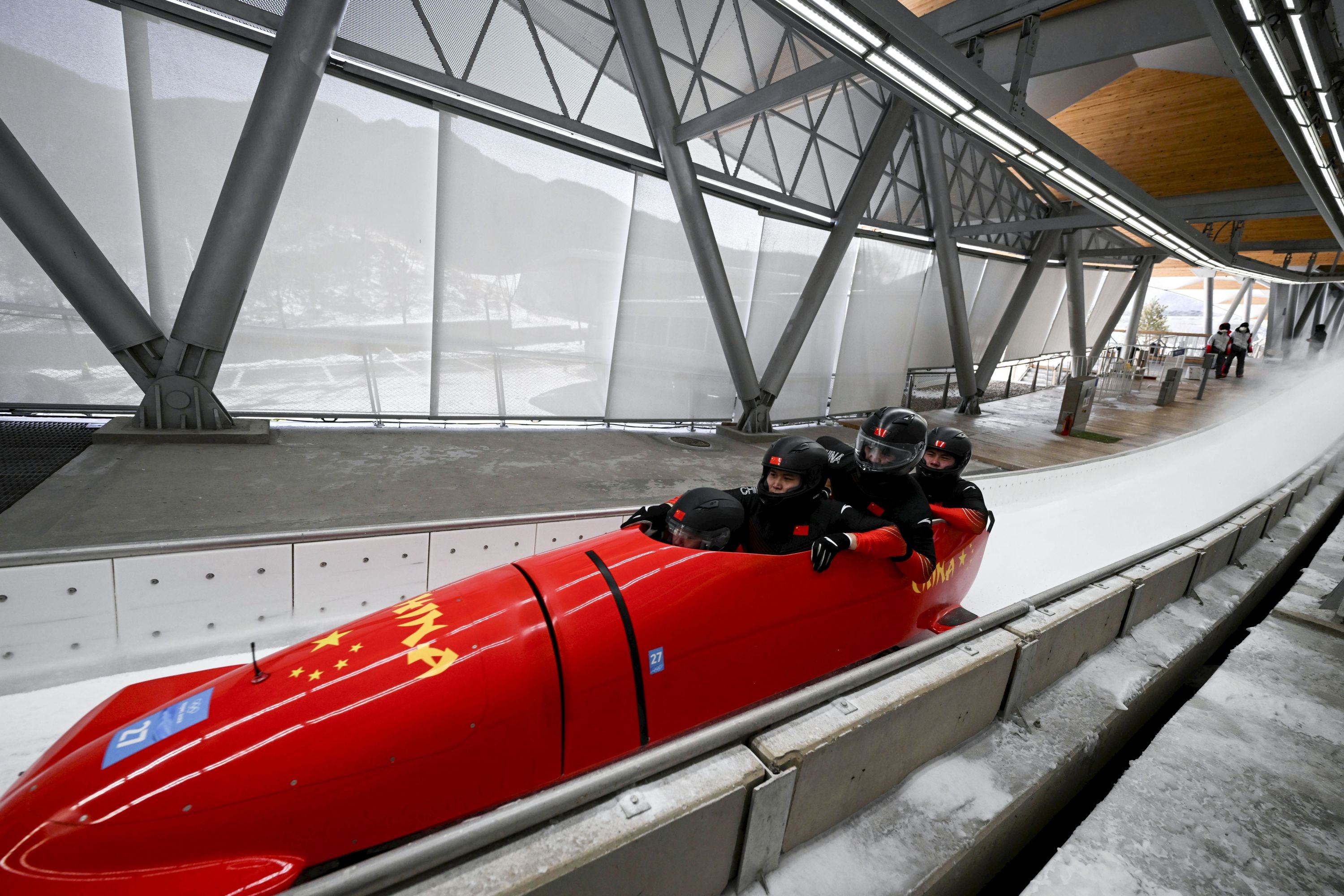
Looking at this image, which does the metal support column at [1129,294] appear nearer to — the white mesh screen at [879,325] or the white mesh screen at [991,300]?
the white mesh screen at [991,300]

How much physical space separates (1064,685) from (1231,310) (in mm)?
35522

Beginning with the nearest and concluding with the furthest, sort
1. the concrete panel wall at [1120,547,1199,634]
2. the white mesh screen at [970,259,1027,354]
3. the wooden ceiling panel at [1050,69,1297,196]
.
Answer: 1. the concrete panel wall at [1120,547,1199,634]
2. the wooden ceiling panel at [1050,69,1297,196]
3. the white mesh screen at [970,259,1027,354]

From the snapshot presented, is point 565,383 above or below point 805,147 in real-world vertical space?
below

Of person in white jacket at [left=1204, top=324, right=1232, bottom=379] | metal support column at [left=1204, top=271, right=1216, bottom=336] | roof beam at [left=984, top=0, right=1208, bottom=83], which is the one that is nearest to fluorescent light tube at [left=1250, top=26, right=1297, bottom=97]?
roof beam at [left=984, top=0, right=1208, bottom=83]

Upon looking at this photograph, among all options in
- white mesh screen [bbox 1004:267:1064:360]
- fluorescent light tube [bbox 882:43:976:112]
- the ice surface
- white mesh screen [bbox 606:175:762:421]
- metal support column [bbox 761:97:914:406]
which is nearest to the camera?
fluorescent light tube [bbox 882:43:976:112]

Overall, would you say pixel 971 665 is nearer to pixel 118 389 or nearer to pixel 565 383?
pixel 565 383

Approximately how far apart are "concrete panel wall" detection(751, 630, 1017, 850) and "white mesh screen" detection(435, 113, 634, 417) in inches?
200

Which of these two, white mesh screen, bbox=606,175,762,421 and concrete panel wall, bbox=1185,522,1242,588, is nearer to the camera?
concrete panel wall, bbox=1185,522,1242,588

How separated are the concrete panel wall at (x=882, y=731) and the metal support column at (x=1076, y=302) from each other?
13577mm

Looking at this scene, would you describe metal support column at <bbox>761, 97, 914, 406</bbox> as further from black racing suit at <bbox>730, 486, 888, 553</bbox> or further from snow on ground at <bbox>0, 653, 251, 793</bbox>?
snow on ground at <bbox>0, 653, 251, 793</bbox>

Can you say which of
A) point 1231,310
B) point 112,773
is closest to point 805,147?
point 112,773

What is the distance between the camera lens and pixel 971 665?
1577 millimetres

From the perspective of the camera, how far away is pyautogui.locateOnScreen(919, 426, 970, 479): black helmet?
9.70 ft

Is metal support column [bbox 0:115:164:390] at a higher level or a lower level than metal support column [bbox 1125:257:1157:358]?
lower
